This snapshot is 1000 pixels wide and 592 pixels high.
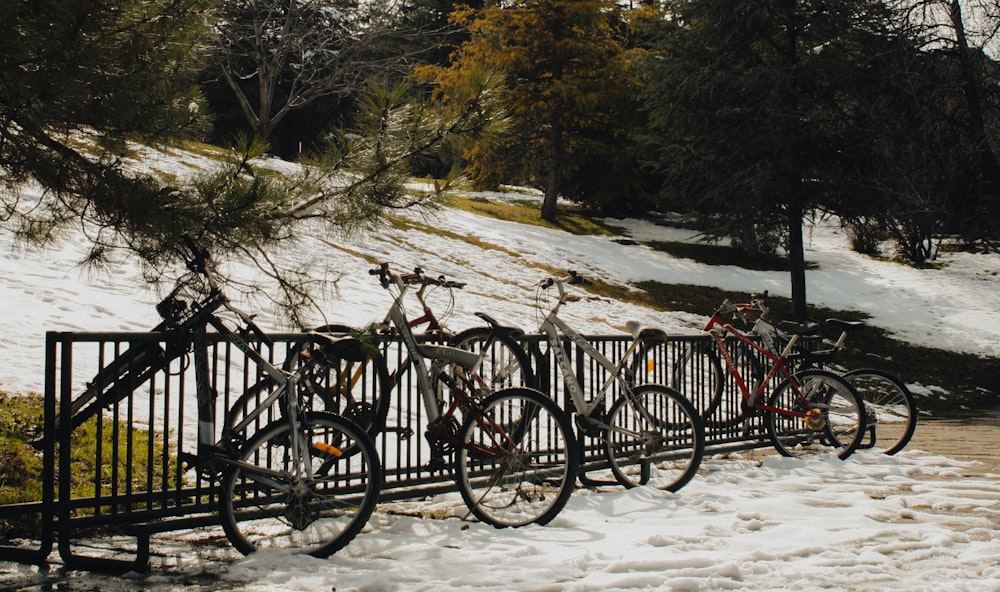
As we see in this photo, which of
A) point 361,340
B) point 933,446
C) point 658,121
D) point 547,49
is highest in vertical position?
point 547,49

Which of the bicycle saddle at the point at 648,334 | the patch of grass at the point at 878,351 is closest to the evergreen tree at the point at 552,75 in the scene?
the patch of grass at the point at 878,351

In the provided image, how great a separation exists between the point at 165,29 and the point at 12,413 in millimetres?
3822

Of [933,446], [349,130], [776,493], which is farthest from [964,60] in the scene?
[349,130]

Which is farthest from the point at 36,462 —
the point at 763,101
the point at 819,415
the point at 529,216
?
the point at 529,216

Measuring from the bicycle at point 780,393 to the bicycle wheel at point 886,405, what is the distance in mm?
276

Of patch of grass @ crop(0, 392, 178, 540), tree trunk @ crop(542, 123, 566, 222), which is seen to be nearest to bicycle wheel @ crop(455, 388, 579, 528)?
patch of grass @ crop(0, 392, 178, 540)

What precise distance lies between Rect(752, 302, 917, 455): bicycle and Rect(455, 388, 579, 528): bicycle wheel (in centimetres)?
391

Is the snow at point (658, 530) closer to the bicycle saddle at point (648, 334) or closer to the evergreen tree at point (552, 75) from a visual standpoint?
the bicycle saddle at point (648, 334)

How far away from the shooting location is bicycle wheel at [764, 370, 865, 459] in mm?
8172

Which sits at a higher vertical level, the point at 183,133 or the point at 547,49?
the point at 547,49

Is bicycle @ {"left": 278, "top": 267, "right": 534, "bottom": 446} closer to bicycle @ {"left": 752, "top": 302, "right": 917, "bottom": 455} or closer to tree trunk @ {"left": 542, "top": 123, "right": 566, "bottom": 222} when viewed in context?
bicycle @ {"left": 752, "top": 302, "right": 917, "bottom": 455}

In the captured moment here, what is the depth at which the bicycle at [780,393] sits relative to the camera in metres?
8.24

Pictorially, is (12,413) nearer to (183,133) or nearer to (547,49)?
(183,133)

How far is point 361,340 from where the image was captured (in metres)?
5.43
